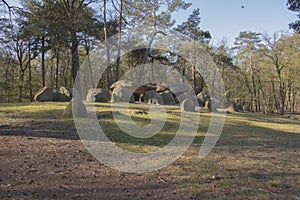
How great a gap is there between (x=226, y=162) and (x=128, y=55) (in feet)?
72.0

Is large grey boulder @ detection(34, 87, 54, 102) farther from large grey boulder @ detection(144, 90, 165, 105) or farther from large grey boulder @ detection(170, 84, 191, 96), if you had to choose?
large grey boulder @ detection(170, 84, 191, 96)

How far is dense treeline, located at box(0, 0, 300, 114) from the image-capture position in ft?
55.6

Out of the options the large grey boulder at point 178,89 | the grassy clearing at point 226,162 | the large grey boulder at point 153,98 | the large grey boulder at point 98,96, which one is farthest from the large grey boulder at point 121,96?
the large grey boulder at point 178,89

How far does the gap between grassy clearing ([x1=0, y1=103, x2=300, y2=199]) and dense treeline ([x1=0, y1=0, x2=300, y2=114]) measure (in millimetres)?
7877

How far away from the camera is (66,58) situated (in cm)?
2734

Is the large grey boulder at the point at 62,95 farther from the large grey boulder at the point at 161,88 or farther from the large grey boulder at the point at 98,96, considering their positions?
the large grey boulder at the point at 161,88

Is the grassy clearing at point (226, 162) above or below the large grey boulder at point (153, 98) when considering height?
below

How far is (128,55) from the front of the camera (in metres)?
25.2

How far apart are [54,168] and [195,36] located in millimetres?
23789

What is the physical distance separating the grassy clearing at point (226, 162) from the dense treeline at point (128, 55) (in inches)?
310

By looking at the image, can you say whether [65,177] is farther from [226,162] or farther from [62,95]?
[62,95]

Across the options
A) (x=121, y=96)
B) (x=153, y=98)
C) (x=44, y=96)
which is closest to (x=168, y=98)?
(x=153, y=98)

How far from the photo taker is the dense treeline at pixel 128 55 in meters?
17.0

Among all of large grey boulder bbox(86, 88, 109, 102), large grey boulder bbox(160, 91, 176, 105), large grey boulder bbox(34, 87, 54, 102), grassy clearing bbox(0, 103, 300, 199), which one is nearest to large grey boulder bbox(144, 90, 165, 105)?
large grey boulder bbox(160, 91, 176, 105)
